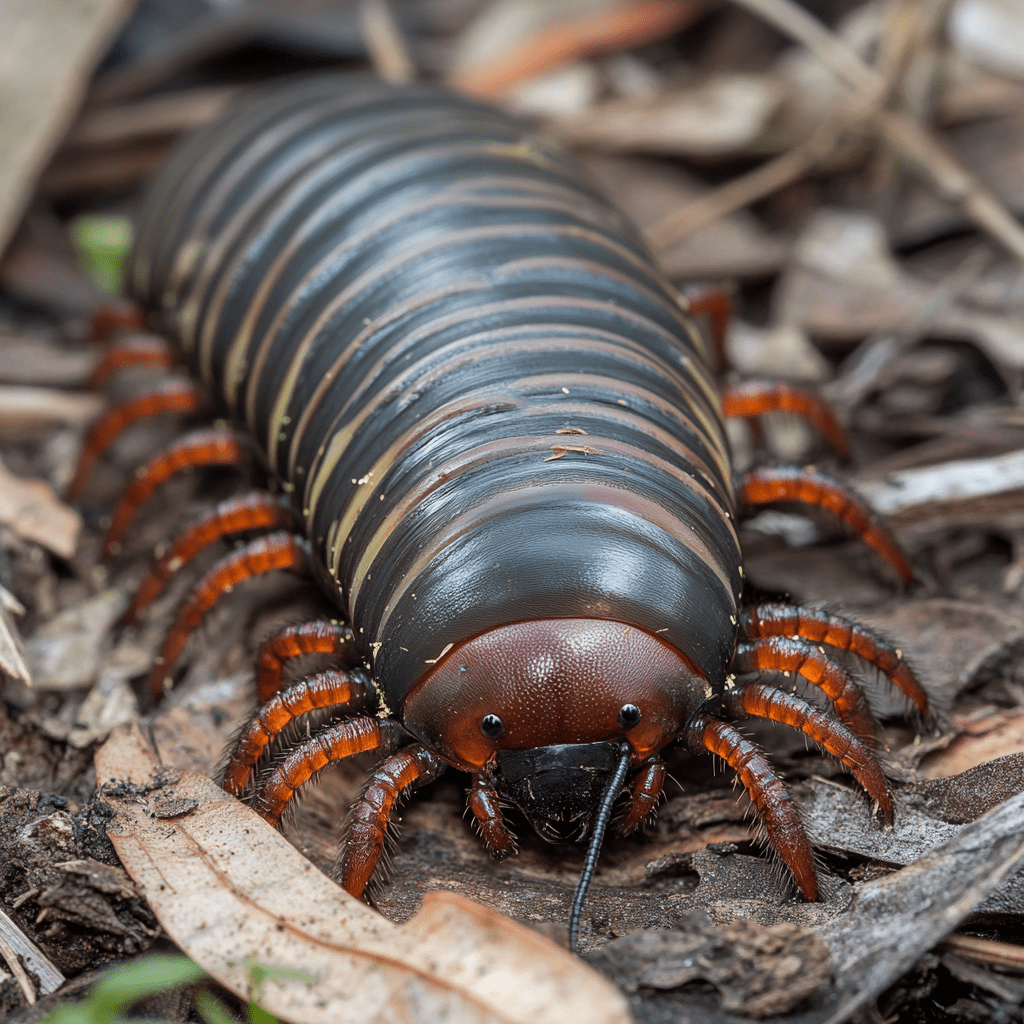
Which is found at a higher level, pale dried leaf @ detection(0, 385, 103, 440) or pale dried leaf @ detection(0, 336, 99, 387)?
pale dried leaf @ detection(0, 336, 99, 387)

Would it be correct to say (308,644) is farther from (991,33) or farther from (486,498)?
(991,33)

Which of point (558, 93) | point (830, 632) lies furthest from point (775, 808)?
point (558, 93)

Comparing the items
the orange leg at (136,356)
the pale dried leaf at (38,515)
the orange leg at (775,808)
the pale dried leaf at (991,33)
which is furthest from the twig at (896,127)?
the pale dried leaf at (38,515)

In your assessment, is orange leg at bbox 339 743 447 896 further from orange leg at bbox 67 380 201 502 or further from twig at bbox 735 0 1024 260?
twig at bbox 735 0 1024 260

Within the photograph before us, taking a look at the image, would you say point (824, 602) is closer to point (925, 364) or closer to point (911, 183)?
point (925, 364)

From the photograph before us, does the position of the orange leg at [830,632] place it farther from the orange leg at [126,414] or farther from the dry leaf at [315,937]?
the orange leg at [126,414]

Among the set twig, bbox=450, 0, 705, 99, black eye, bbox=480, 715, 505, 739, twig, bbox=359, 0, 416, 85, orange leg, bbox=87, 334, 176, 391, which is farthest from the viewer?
twig, bbox=359, 0, 416, 85

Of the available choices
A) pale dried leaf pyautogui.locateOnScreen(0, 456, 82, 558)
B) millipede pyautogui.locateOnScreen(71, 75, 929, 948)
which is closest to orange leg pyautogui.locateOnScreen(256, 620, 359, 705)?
millipede pyautogui.locateOnScreen(71, 75, 929, 948)

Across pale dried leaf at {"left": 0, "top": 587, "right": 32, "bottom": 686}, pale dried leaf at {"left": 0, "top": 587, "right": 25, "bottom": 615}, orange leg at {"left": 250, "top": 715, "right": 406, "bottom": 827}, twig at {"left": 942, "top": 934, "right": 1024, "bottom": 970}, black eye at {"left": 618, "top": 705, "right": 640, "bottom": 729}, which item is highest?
pale dried leaf at {"left": 0, "top": 587, "right": 25, "bottom": 615}
